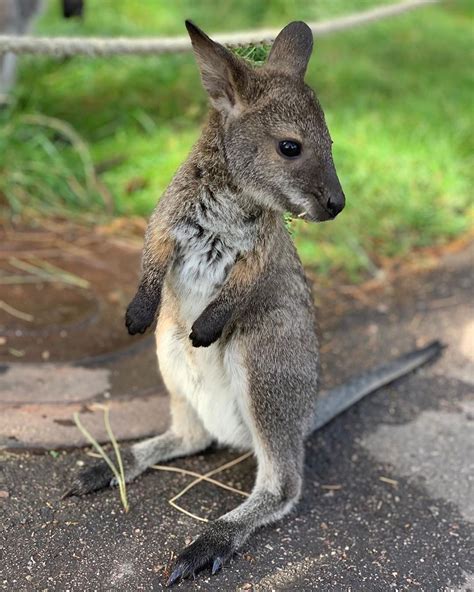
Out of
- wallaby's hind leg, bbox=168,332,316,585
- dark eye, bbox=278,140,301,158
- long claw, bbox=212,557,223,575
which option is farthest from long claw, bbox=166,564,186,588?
dark eye, bbox=278,140,301,158

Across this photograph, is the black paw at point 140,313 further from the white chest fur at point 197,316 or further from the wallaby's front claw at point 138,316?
the white chest fur at point 197,316

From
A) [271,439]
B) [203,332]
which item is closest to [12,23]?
[203,332]

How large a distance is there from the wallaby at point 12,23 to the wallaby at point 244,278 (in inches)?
105

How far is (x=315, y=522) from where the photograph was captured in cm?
305

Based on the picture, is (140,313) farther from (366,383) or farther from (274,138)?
(366,383)

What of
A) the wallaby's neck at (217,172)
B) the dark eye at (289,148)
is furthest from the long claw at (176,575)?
the dark eye at (289,148)

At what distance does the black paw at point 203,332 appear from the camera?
281 centimetres

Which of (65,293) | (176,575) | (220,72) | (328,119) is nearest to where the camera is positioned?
(176,575)

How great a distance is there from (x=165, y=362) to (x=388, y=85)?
→ 15.9ft

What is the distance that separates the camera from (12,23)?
5.35 metres

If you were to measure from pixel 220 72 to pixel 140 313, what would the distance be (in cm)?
81

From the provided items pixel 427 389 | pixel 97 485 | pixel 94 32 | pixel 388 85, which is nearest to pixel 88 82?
pixel 94 32

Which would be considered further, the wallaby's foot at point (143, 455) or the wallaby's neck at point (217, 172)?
the wallaby's foot at point (143, 455)

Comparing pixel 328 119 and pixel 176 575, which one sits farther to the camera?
pixel 328 119
